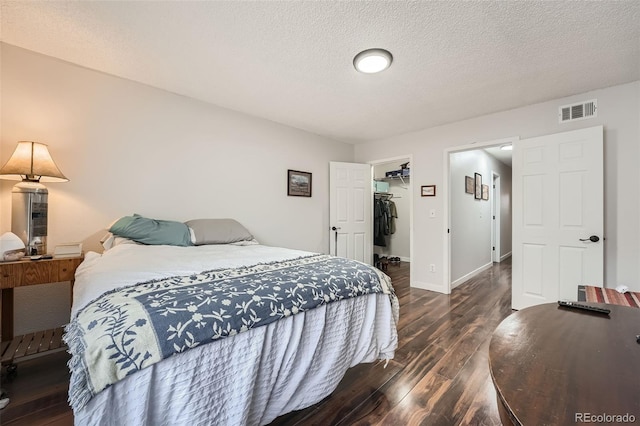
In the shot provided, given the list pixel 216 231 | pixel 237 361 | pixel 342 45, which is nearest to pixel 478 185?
pixel 342 45

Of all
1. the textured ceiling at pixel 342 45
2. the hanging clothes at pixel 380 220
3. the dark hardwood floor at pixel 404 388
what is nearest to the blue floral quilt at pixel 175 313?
the dark hardwood floor at pixel 404 388

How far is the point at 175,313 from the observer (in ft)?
3.08

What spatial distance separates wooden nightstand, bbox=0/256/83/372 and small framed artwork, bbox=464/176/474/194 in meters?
4.96

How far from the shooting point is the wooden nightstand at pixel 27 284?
5.22 feet

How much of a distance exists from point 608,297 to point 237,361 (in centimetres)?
259

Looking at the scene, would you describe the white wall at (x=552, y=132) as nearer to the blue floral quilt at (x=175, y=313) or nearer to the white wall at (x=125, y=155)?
the white wall at (x=125, y=155)

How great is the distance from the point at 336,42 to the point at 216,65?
Result: 3.46 feet

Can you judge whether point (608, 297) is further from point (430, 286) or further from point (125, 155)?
point (125, 155)

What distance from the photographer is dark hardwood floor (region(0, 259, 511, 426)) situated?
1.39 meters

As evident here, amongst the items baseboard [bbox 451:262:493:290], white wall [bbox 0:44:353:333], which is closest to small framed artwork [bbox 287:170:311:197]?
white wall [bbox 0:44:353:333]

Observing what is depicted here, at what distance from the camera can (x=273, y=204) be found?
348cm

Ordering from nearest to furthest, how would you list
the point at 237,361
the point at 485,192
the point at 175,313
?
the point at 175,313 < the point at 237,361 < the point at 485,192

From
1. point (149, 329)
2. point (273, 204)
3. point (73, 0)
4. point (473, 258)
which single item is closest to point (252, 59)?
point (73, 0)

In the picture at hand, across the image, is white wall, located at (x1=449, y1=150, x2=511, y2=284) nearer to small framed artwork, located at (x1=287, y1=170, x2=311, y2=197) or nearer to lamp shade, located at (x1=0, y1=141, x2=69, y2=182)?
small framed artwork, located at (x1=287, y1=170, x2=311, y2=197)
